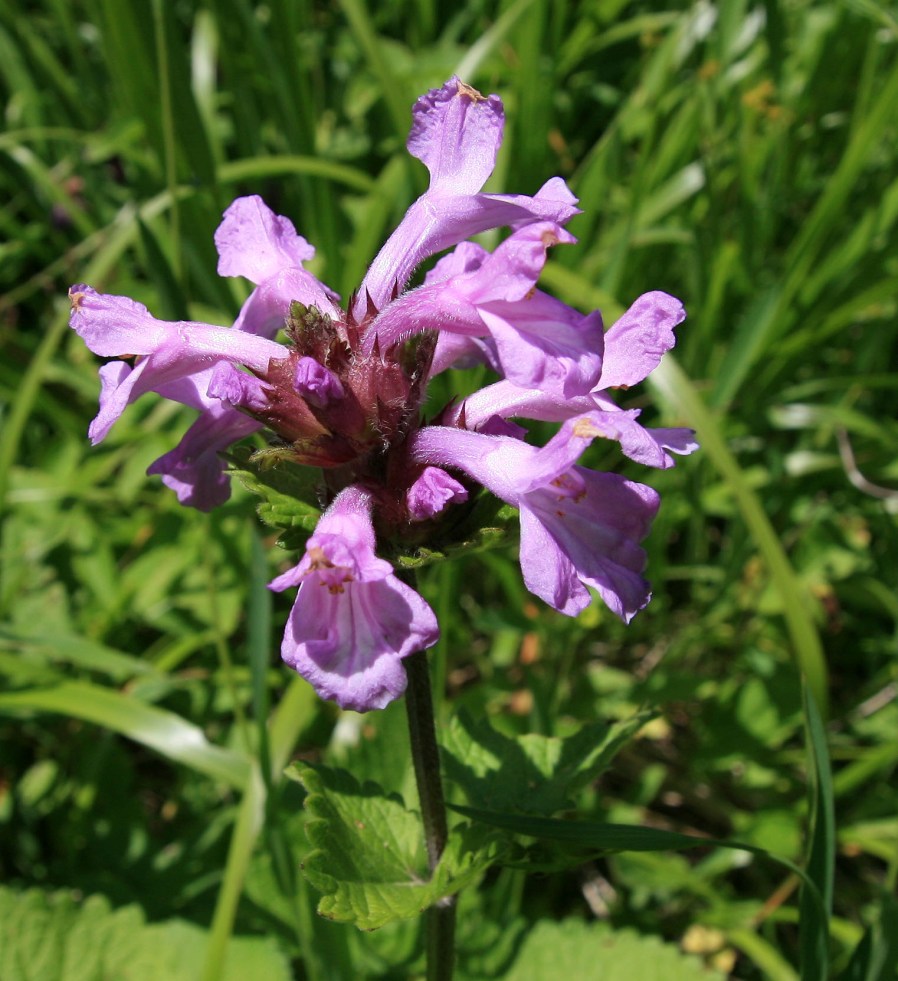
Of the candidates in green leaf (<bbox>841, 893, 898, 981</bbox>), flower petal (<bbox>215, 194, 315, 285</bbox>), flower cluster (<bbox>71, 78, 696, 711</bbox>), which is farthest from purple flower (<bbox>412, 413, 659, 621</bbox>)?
green leaf (<bbox>841, 893, 898, 981</bbox>)

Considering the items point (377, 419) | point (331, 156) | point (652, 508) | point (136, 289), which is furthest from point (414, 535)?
point (331, 156)

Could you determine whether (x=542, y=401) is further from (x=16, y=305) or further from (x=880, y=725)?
(x=16, y=305)

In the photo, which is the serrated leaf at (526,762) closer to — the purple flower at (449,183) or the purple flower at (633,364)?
the purple flower at (633,364)

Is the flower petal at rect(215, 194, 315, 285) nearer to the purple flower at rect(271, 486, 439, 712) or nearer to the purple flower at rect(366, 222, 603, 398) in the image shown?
the purple flower at rect(366, 222, 603, 398)

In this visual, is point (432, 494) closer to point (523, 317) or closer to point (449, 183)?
point (523, 317)

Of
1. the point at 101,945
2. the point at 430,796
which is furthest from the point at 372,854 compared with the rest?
the point at 101,945

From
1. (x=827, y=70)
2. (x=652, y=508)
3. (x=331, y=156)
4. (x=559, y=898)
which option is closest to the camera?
(x=652, y=508)
